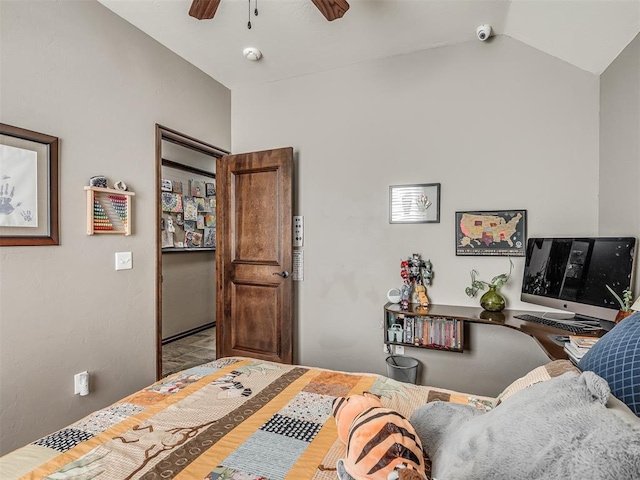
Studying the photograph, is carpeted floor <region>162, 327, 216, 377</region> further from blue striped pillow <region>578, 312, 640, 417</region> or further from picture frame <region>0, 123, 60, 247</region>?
blue striped pillow <region>578, 312, 640, 417</region>

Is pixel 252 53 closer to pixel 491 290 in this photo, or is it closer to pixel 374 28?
pixel 374 28

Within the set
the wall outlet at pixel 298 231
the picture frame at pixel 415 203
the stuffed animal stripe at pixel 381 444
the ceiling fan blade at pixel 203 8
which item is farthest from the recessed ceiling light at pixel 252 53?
the stuffed animal stripe at pixel 381 444

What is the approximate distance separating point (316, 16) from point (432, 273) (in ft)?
6.78

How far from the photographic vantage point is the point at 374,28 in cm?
253

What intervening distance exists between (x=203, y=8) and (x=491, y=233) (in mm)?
2390

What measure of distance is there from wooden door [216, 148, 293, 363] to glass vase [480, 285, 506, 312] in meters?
1.58

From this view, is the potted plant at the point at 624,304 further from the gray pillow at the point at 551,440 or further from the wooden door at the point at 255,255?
the wooden door at the point at 255,255

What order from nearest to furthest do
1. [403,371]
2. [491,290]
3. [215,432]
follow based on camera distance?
[215,432] → [491,290] → [403,371]

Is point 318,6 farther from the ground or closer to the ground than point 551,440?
farther from the ground

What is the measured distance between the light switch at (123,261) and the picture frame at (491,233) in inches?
96.3

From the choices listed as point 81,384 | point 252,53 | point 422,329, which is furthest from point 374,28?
point 81,384

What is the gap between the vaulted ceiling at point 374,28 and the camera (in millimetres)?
2059

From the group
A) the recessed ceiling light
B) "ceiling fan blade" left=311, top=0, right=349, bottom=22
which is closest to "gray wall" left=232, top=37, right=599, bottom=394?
the recessed ceiling light

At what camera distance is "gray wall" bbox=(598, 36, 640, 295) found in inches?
75.2
